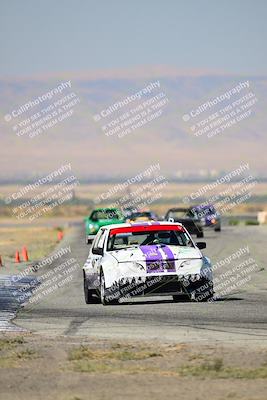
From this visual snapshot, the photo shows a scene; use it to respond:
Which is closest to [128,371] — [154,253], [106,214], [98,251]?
[154,253]

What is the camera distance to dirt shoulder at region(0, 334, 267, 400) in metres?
10.7

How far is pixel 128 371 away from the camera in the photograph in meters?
12.0

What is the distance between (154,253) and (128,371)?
8414 mm

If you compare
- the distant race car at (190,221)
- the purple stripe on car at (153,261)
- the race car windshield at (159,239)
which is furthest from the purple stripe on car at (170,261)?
the distant race car at (190,221)

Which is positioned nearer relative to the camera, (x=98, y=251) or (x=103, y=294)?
(x=103, y=294)

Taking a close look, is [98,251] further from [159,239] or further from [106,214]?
[106,214]

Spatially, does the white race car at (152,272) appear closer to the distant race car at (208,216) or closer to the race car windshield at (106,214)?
the race car windshield at (106,214)

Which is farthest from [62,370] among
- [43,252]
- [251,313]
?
[43,252]

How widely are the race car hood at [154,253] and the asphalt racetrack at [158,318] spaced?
77 cm

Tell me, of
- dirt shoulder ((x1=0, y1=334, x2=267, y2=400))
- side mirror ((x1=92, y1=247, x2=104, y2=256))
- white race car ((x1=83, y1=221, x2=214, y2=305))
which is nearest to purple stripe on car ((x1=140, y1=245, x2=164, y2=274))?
white race car ((x1=83, y1=221, x2=214, y2=305))

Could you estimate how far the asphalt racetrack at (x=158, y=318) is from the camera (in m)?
15.4

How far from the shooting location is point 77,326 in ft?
55.3

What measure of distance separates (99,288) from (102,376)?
9.28 m

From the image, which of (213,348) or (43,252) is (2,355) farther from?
(43,252)
